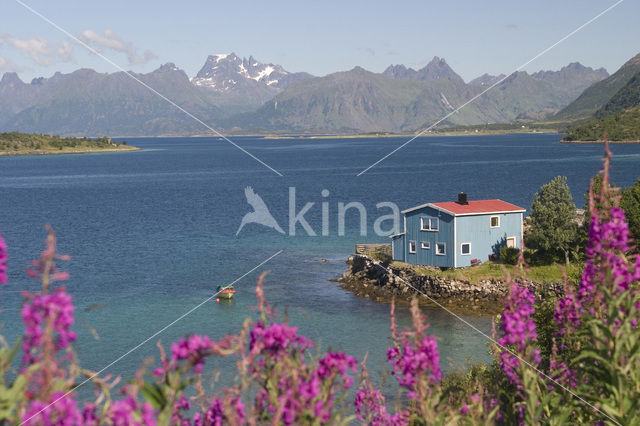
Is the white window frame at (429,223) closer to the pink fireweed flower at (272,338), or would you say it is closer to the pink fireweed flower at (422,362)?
the pink fireweed flower at (422,362)

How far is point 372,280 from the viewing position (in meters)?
58.3

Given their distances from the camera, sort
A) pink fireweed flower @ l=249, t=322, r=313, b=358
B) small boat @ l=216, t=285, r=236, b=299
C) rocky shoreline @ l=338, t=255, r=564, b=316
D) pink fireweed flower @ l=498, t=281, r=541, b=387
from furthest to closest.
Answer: small boat @ l=216, t=285, r=236, b=299
rocky shoreline @ l=338, t=255, r=564, b=316
pink fireweed flower @ l=498, t=281, r=541, b=387
pink fireweed flower @ l=249, t=322, r=313, b=358

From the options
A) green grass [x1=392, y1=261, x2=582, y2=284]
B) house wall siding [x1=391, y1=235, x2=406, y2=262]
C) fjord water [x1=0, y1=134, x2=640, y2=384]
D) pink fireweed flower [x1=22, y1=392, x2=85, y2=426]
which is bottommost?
fjord water [x1=0, y1=134, x2=640, y2=384]

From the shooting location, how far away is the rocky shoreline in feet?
165

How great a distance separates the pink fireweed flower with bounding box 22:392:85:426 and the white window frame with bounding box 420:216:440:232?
49.1 meters

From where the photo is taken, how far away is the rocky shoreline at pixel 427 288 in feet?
165

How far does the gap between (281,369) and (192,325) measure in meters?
41.2

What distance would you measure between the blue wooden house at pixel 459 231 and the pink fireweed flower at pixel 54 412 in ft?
157

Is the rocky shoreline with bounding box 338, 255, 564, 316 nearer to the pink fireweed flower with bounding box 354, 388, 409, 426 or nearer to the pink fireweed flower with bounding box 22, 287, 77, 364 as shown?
the pink fireweed flower with bounding box 354, 388, 409, 426

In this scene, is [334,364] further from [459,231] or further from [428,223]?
[428,223]

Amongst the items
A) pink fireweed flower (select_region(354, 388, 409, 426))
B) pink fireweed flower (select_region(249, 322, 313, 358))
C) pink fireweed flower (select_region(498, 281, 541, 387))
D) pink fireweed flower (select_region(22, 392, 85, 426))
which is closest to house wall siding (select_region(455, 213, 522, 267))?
pink fireweed flower (select_region(354, 388, 409, 426))

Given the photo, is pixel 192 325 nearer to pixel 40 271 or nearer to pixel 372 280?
pixel 372 280

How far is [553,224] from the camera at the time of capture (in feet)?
176

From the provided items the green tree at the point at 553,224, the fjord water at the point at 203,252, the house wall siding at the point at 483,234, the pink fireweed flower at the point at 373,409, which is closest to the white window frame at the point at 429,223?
the house wall siding at the point at 483,234
